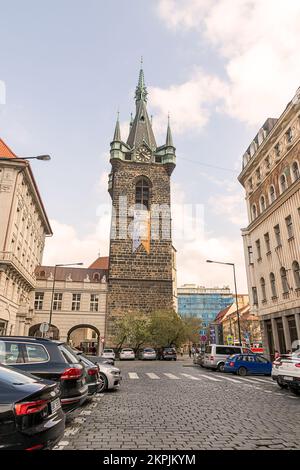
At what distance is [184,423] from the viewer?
6.93 metres

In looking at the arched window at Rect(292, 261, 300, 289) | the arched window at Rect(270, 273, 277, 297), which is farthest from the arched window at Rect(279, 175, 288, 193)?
the arched window at Rect(270, 273, 277, 297)

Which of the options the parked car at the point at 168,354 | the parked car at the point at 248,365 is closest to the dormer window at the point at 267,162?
the parked car at the point at 248,365

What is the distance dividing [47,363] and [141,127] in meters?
63.6

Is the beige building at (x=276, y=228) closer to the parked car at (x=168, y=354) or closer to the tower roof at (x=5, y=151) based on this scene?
the parked car at (x=168, y=354)

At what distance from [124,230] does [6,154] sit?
22.7m

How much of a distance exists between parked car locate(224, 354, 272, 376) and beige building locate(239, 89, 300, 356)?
328 centimetres

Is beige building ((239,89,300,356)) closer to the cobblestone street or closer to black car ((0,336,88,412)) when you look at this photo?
the cobblestone street

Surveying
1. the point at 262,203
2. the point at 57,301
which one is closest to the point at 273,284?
the point at 262,203

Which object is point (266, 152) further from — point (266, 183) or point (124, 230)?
point (124, 230)

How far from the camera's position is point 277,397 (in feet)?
37.2

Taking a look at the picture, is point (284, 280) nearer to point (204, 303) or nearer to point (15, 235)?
point (15, 235)

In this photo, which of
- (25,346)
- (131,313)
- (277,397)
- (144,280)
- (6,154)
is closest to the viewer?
(25,346)
